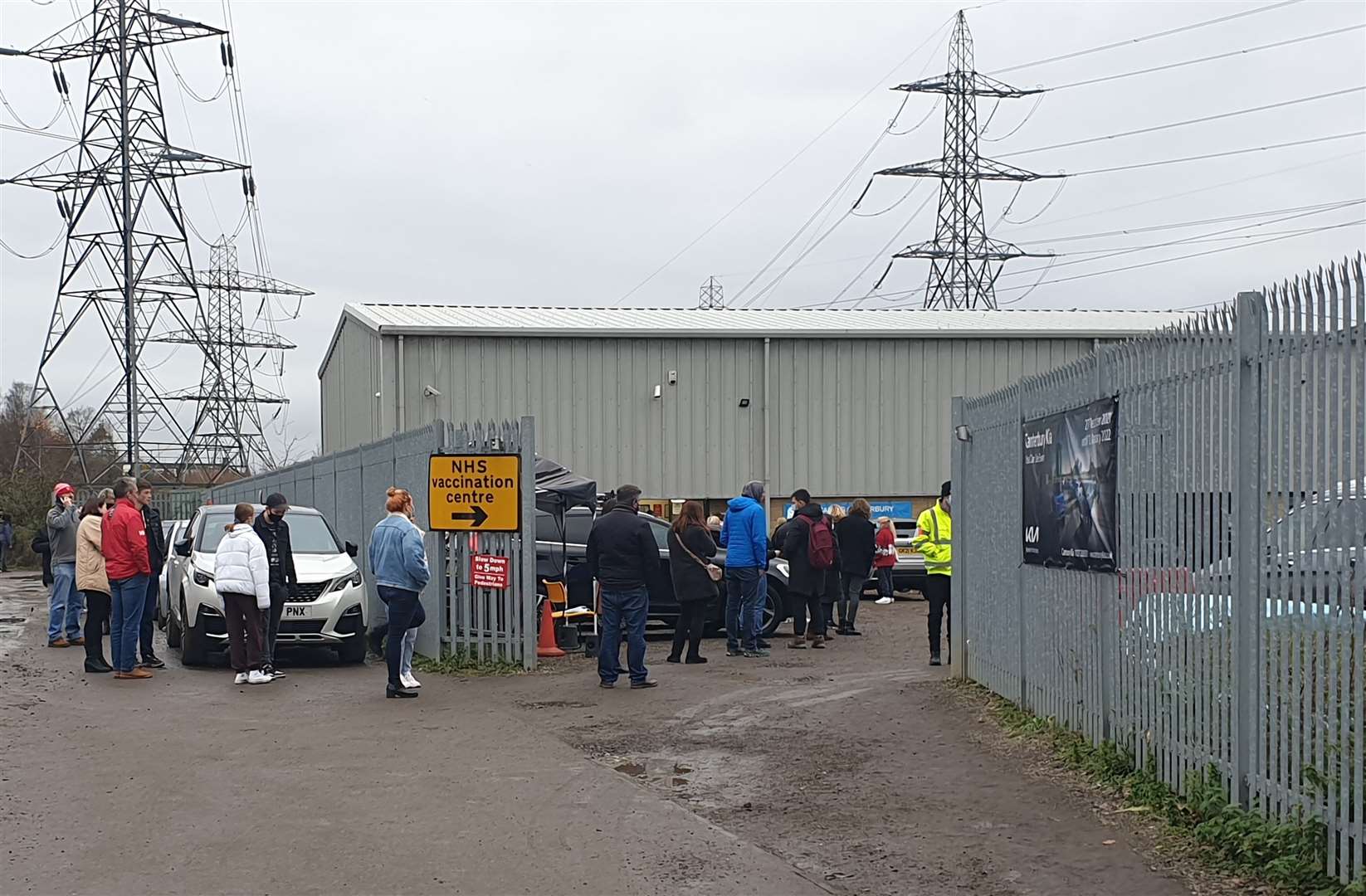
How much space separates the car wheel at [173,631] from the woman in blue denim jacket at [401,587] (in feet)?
16.9

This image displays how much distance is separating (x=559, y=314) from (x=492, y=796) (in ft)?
85.3

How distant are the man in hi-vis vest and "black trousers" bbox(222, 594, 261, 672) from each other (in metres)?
6.28

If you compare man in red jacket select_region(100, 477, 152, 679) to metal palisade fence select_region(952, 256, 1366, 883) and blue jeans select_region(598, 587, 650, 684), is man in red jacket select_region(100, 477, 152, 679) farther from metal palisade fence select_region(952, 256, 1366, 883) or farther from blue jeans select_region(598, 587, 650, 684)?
metal palisade fence select_region(952, 256, 1366, 883)

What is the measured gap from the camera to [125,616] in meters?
14.3

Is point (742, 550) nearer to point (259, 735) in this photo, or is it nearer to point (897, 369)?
point (259, 735)

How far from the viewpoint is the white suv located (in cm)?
1541

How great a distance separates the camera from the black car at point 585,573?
17.6m

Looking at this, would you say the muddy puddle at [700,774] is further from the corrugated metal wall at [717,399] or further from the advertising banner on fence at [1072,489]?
the corrugated metal wall at [717,399]

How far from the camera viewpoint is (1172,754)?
754 cm

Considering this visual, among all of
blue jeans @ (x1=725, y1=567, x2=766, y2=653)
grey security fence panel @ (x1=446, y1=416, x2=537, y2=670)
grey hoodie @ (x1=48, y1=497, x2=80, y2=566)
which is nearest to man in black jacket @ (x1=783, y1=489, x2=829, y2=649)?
blue jeans @ (x1=725, y1=567, x2=766, y2=653)

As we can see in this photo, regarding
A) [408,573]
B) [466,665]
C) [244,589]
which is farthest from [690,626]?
[244,589]

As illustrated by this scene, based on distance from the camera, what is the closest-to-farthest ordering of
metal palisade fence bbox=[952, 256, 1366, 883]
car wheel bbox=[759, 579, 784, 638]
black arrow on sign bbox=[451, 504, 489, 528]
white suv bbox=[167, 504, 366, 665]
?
metal palisade fence bbox=[952, 256, 1366, 883]
black arrow on sign bbox=[451, 504, 489, 528]
white suv bbox=[167, 504, 366, 665]
car wheel bbox=[759, 579, 784, 638]

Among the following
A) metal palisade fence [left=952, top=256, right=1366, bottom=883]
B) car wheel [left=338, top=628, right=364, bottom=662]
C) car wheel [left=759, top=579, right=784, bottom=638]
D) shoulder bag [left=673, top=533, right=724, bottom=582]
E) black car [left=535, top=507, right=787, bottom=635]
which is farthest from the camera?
car wheel [left=759, top=579, right=784, bottom=638]

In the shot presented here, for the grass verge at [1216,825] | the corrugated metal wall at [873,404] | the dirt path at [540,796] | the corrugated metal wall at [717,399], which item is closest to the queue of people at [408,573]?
the dirt path at [540,796]
